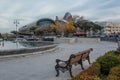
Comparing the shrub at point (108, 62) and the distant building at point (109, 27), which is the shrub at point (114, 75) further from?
the distant building at point (109, 27)

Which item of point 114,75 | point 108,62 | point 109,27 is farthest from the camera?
point 109,27

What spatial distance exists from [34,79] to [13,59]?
623 cm

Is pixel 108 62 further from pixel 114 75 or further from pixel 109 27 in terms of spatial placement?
pixel 109 27

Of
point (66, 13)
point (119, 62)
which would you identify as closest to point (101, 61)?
point (119, 62)

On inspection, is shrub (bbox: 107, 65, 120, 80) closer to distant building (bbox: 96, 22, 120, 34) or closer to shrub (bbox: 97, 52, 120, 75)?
shrub (bbox: 97, 52, 120, 75)

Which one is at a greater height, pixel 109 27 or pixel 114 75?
pixel 109 27

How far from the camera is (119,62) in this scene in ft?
29.3

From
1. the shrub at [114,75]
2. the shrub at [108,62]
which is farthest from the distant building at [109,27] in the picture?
the shrub at [114,75]

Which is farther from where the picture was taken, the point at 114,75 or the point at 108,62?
the point at 108,62

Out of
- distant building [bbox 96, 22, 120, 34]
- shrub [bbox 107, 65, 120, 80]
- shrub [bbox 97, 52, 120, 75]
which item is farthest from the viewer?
distant building [bbox 96, 22, 120, 34]

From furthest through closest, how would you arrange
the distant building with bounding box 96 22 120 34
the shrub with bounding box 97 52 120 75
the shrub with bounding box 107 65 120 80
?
the distant building with bounding box 96 22 120 34, the shrub with bounding box 97 52 120 75, the shrub with bounding box 107 65 120 80

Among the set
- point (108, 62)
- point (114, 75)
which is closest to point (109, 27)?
point (108, 62)

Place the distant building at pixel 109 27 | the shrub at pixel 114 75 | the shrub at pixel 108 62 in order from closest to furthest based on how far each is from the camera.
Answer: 1. the shrub at pixel 114 75
2. the shrub at pixel 108 62
3. the distant building at pixel 109 27

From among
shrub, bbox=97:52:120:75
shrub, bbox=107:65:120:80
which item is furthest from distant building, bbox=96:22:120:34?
shrub, bbox=107:65:120:80
